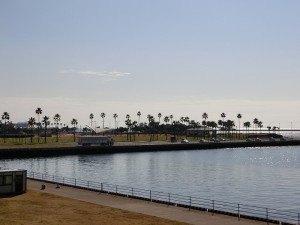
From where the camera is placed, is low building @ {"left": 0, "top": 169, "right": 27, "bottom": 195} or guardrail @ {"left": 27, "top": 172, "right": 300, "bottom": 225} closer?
guardrail @ {"left": 27, "top": 172, "right": 300, "bottom": 225}

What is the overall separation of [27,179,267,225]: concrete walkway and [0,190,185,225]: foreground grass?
6.56 feet

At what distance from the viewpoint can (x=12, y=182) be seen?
2259 inches

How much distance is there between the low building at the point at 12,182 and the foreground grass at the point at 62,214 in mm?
3044

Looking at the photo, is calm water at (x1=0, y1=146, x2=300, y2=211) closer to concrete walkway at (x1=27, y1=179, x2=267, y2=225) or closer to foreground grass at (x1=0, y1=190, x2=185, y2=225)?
concrete walkway at (x1=27, y1=179, x2=267, y2=225)

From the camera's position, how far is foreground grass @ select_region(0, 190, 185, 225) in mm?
40844

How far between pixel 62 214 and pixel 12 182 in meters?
15.8

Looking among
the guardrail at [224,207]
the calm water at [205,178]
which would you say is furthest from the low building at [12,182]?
the calm water at [205,178]

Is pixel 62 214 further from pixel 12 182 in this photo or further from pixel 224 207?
pixel 224 207

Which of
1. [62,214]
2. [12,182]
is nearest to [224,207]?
[62,214]

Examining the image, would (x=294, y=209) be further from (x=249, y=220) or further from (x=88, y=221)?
(x=88, y=221)

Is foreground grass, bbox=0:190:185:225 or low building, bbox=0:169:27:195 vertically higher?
low building, bbox=0:169:27:195

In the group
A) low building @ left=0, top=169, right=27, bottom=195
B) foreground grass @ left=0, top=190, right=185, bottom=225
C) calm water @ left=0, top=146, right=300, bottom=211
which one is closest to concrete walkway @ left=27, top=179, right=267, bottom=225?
foreground grass @ left=0, top=190, right=185, bottom=225

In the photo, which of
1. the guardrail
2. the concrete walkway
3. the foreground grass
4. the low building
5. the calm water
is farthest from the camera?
the calm water

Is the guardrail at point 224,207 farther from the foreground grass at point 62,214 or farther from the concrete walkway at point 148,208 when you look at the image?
the foreground grass at point 62,214
